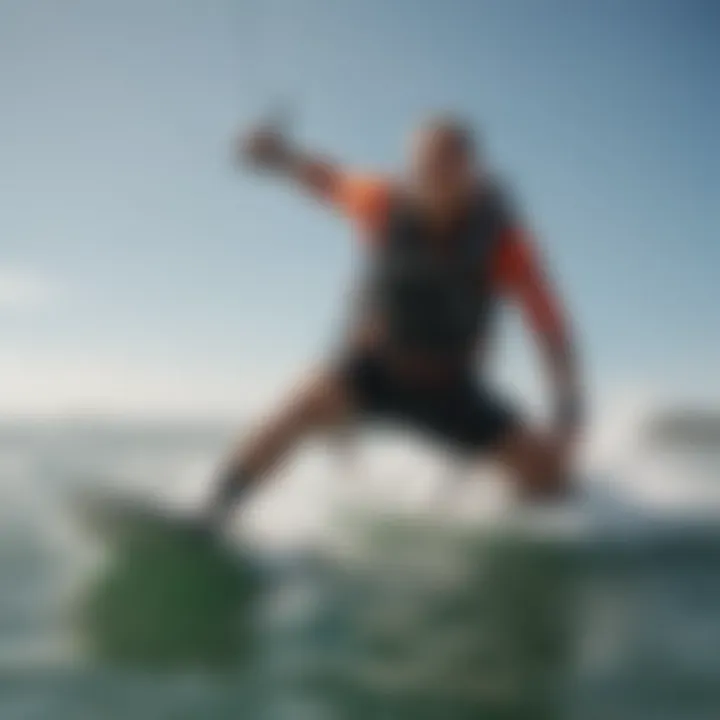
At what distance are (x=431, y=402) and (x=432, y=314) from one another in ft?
0.32

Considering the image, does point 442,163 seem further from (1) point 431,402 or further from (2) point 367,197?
(1) point 431,402

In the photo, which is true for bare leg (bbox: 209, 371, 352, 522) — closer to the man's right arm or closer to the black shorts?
the black shorts

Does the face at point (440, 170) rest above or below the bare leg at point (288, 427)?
above

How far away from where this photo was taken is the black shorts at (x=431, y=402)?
52.1 inches

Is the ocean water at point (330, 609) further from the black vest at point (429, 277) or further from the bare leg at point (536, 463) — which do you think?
the black vest at point (429, 277)

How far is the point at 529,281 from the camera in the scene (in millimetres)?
1328

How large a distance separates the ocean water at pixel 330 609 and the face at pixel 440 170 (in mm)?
349

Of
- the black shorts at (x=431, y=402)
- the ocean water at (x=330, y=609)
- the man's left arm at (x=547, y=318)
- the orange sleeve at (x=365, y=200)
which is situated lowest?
the ocean water at (x=330, y=609)

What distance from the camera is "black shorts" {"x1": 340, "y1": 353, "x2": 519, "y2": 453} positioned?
4.34 ft

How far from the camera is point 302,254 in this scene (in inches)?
52.7

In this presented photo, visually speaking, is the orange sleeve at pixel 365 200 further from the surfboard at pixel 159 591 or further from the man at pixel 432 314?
the surfboard at pixel 159 591

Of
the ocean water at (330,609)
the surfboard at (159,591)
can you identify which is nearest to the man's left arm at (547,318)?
the ocean water at (330,609)

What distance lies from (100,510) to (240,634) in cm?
22

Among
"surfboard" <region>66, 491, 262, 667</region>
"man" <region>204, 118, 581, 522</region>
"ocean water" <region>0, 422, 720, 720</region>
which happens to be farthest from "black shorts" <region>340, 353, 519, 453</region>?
"surfboard" <region>66, 491, 262, 667</region>
